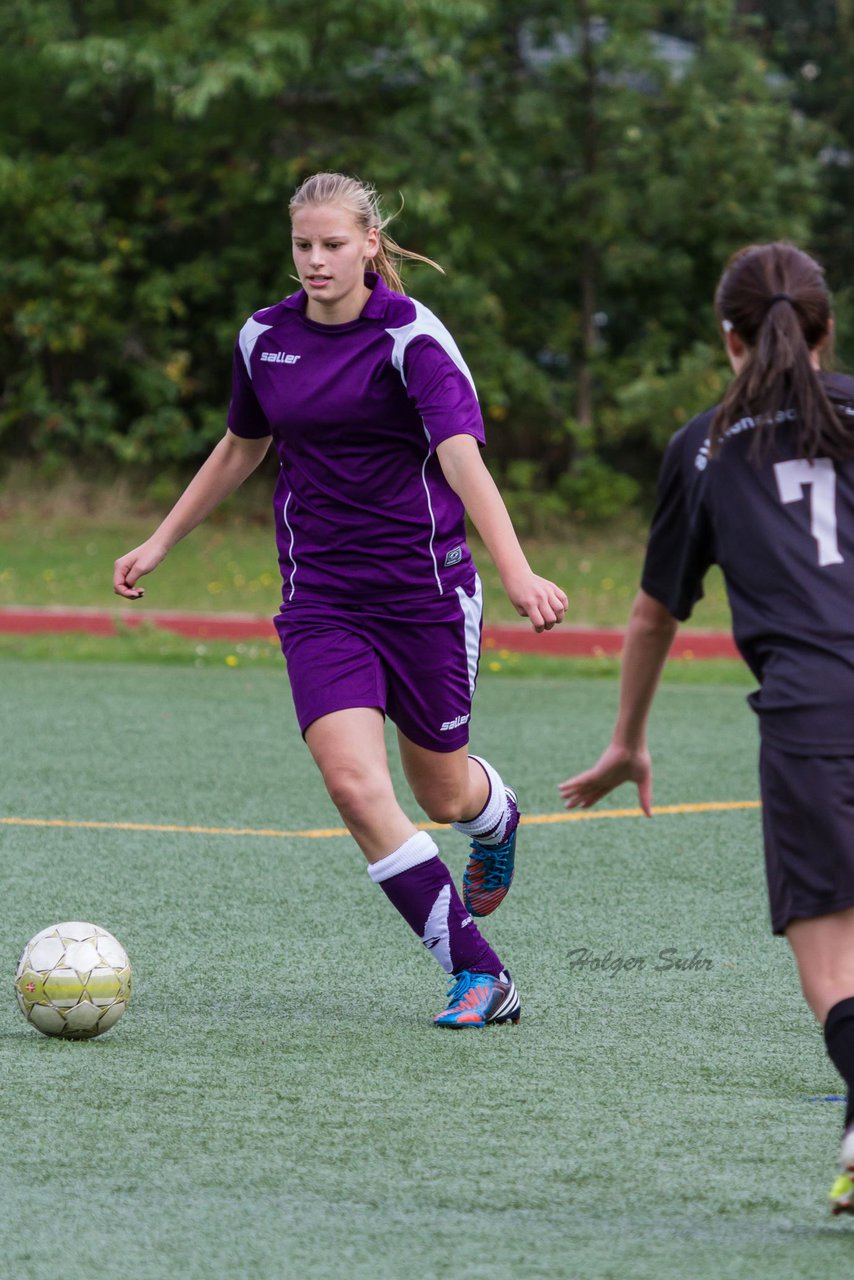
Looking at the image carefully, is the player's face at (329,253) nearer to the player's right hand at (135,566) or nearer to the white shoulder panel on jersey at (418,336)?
the white shoulder panel on jersey at (418,336)

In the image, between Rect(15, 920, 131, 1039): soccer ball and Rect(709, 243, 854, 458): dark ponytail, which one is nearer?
Rect(709, 243, 854, 458): dark ponytail

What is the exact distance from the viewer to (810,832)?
315cm

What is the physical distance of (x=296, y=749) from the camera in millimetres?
9312

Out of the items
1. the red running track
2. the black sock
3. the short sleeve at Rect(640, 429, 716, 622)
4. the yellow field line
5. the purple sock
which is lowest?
the red running track

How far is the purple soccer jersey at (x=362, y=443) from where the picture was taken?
4.60m

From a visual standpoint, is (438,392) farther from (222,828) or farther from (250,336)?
(222,828)

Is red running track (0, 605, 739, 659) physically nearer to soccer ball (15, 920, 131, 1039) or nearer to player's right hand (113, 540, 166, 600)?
player's right hand (113, 540, 166, 600)

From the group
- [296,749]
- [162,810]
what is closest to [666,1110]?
[162,810]

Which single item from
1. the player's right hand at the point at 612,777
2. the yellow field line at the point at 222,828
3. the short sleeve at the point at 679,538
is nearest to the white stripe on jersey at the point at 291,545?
the player's right hand at the point at 612,777

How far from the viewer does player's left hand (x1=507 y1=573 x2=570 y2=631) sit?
4152 mm

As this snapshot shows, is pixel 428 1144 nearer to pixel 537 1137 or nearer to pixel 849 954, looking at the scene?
pixel 537 1137

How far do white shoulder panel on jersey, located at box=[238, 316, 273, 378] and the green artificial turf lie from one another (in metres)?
1.59

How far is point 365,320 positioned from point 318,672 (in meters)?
0.84

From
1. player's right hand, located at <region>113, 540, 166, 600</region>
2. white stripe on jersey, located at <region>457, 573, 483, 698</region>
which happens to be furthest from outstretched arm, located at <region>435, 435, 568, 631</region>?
player's right hand, located at <region>113, 540, 166, 600</region>
